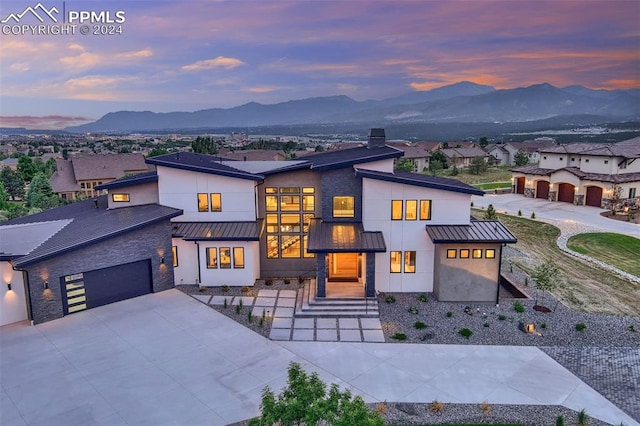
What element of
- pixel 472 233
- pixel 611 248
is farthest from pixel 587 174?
pixel 472 233

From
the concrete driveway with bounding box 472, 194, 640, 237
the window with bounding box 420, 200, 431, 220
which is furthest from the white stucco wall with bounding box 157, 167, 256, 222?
the concrete driveway with bounding box 472, 194, 640, 237

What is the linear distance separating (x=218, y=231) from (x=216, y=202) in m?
1.98

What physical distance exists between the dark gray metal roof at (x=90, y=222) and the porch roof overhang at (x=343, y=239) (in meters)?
7.35

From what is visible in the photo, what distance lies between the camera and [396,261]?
21453 mm

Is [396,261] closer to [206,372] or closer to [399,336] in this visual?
[399,336]

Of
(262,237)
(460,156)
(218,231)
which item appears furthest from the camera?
(460,156)

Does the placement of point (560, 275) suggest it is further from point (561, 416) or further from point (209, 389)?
point (209, 389)

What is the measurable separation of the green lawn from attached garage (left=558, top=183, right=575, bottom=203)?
15292mm

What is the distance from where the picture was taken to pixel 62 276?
1834 centimetres

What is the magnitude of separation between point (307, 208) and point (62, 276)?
482 inches

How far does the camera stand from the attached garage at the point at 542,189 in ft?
167

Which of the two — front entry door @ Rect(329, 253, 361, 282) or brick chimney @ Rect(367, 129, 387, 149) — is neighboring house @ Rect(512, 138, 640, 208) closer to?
brick chimney @ Rect(367, 129, 387, 149)

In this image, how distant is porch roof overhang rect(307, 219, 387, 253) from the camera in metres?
19.5

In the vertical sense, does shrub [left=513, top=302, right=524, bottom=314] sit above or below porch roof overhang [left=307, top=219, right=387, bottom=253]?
below
